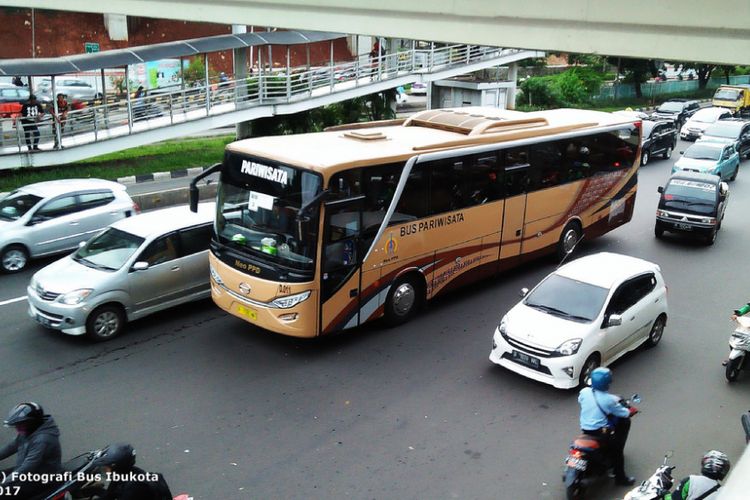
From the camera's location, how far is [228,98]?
23031 millimetres

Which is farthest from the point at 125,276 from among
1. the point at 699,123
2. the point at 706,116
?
the point at 706,116

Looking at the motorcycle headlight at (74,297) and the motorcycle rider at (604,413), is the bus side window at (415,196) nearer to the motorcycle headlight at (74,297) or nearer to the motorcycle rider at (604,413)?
the motorcycle rider at (604,413)

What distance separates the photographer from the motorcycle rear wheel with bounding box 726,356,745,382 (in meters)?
9.58

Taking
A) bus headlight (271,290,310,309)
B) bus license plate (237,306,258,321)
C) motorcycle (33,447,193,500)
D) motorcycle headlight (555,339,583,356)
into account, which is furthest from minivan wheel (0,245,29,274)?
motorcycle headlight (555,339,583,356)

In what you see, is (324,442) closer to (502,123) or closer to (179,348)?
(179,348)

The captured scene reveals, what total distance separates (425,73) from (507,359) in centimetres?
2041

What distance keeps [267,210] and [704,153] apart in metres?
17.3

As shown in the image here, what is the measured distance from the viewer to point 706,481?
19.5ft

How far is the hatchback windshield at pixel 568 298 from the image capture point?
30.9 ft

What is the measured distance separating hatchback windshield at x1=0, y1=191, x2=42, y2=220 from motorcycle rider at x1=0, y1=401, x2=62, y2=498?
316 inches

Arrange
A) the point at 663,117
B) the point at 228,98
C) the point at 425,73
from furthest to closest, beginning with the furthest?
1. the point at 663,117
2. the point at 425,73
3. the point at 228,98

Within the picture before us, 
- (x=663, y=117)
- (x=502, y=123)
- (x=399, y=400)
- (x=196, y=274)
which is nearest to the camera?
(x=399, y=400)

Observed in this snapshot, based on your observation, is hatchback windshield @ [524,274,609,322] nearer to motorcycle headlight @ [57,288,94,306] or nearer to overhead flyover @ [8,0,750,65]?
overhead flyover @ [8,0,750,65]

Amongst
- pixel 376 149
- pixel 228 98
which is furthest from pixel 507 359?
pixel 228 98
